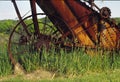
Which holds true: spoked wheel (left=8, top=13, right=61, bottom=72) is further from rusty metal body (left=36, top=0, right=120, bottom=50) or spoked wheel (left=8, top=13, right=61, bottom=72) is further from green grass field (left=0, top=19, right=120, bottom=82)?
rusty metal body (left=36, top=0, right=120, bottom=50)

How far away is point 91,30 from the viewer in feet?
38.2

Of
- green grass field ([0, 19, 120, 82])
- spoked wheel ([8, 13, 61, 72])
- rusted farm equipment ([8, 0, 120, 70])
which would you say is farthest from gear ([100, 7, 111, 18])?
spoked wheel ([8, 13, 61, 72])

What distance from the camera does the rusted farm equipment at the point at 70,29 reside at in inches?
436

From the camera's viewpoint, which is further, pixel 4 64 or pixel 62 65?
pixel 4 64

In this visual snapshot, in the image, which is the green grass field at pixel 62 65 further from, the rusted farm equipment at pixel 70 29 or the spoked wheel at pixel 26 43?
the rusted farm equipment at pixel 70 29

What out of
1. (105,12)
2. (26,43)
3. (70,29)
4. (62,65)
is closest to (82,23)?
(70,29)

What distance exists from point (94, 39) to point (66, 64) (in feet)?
5.30

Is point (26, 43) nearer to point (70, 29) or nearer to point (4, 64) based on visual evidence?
point (4, 64)

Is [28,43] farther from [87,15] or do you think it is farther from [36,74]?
[87,15]

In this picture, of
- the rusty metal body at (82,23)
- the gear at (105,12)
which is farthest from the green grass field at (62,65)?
the gear at (105,12)

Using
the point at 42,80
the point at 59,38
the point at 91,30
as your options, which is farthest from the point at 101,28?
the point at 42,80

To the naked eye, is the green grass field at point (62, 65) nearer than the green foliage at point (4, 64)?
Yes

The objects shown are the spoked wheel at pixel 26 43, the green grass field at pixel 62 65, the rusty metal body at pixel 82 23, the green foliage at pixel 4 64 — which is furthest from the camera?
the rusty metal body at pixel 82 23

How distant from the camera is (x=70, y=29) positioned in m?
11.1
